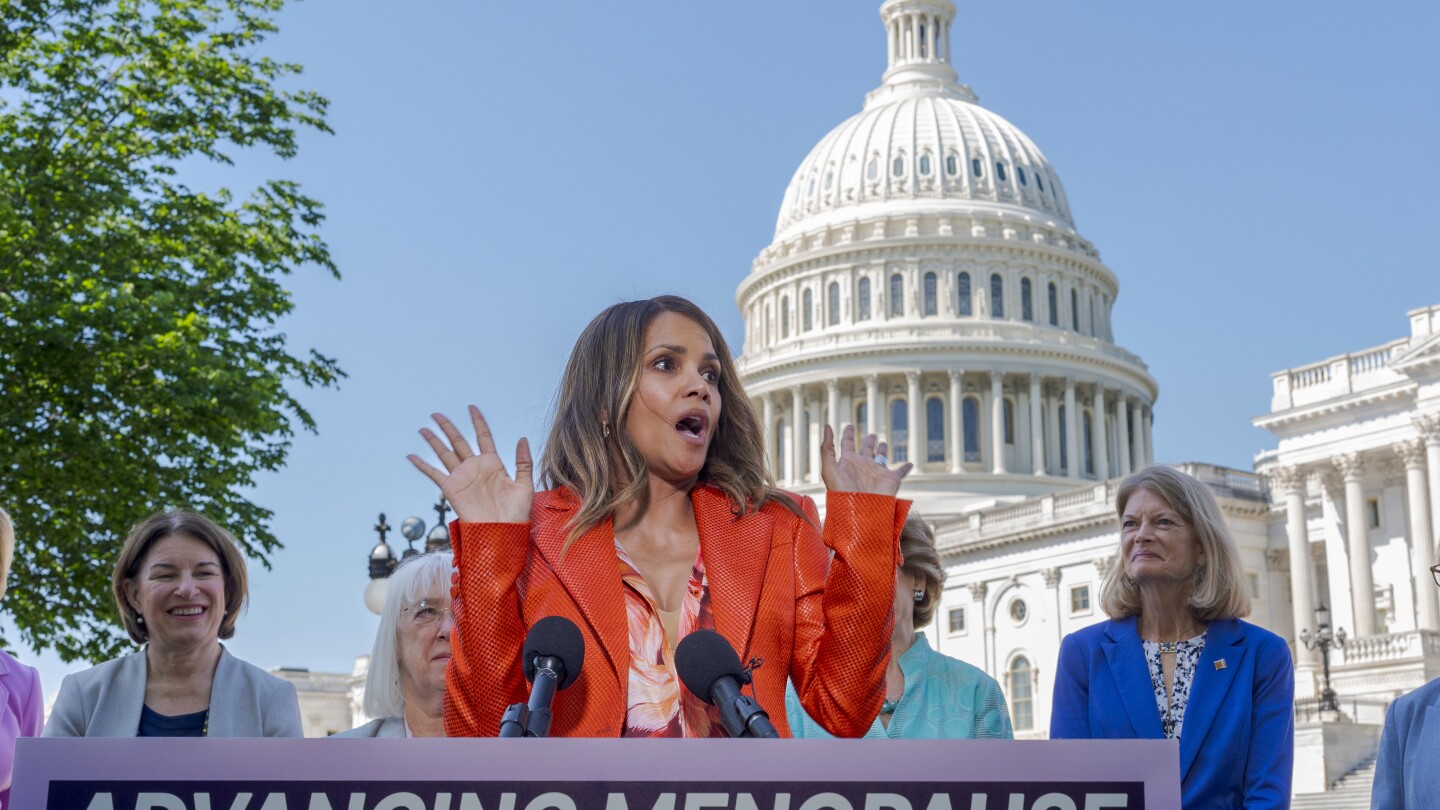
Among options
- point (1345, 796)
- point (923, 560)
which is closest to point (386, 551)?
point (923, 560)

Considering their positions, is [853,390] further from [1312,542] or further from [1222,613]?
[1222,613]

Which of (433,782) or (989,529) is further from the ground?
(989,529)

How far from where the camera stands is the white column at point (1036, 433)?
276 feet

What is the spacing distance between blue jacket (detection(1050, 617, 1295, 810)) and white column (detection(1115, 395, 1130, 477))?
84099 millimetres

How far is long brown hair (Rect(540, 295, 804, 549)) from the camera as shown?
3816mm

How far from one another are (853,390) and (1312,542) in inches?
1201

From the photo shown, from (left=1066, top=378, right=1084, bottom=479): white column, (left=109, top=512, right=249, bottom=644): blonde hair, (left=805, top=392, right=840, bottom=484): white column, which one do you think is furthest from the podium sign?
(left=1066, top=378, right=1084, bottom=479): white column

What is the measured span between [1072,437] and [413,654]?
82.2 metres

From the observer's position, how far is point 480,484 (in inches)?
141

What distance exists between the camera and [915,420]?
84.4m

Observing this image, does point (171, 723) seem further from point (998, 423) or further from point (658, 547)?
point (998, 423)

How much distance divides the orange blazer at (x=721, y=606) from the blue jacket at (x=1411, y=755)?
1611 mm

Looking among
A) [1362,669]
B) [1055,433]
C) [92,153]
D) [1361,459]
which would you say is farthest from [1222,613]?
[1055,433]

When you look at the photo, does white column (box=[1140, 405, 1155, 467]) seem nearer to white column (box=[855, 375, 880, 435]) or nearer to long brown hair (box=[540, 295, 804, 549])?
white column (box=[855, 375, 880, 435])
